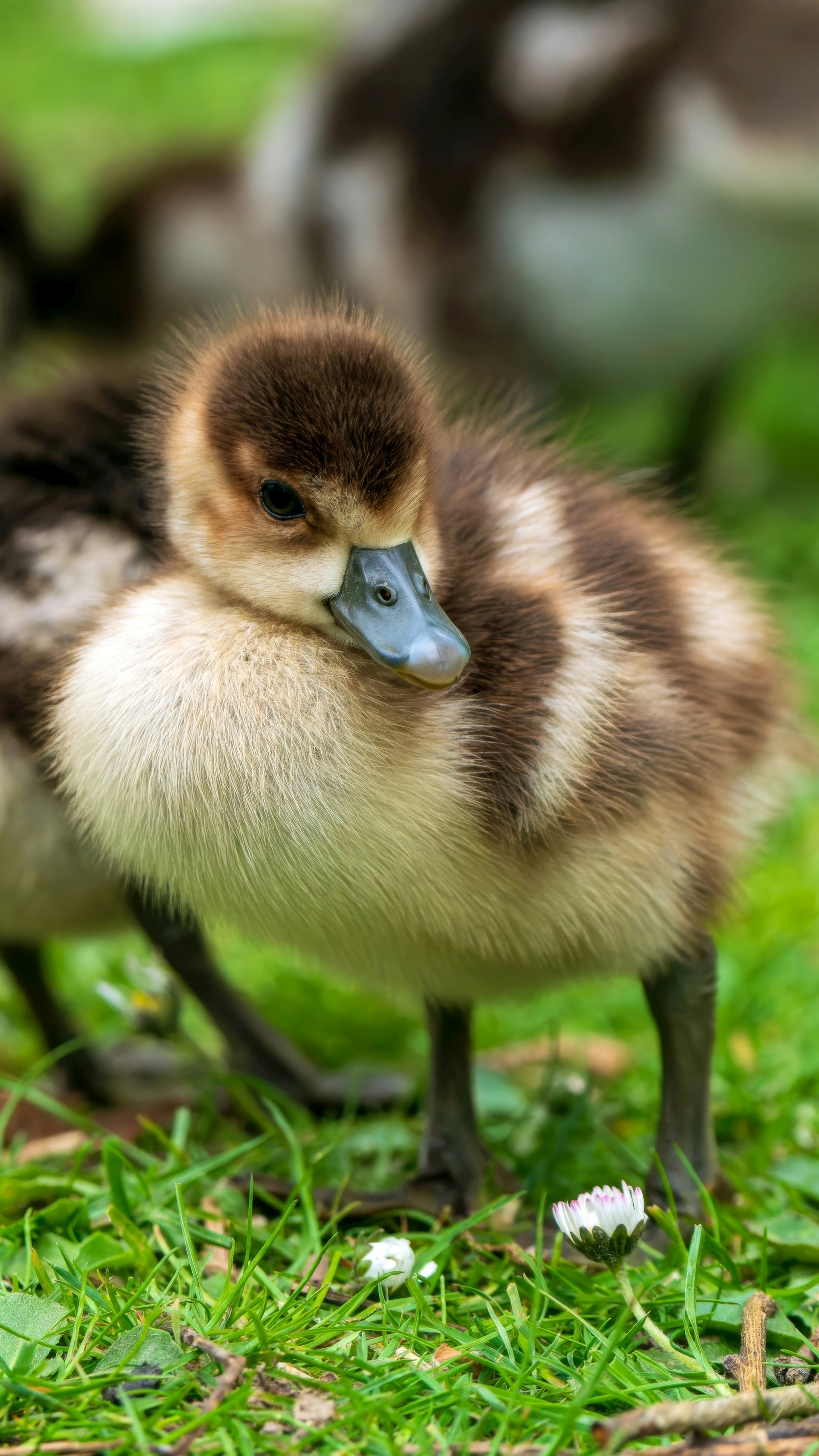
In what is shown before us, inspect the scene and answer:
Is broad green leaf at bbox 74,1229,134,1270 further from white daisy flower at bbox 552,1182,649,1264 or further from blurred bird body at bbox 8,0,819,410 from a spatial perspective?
blurred bird body at bbox 8,0,819,410

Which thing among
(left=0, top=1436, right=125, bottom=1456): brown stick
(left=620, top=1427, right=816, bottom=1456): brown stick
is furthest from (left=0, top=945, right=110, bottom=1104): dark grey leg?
(left=620, top=1427, right=816, bottom=1456): brown stick

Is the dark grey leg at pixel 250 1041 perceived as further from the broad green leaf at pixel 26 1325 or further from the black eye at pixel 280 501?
the black eye at pixel 280 501

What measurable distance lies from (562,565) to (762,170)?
2421 millimetres

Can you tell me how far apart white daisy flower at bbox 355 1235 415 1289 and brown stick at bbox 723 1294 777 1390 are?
0.31 m

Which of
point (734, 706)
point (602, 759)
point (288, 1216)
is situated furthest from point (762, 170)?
point (288, 1216)

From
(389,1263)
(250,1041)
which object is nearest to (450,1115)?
(389,1263)

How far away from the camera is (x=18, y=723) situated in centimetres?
163

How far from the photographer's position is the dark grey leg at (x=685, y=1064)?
158 cm

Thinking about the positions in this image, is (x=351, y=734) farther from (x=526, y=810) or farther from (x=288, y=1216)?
(x=288, y=1216)

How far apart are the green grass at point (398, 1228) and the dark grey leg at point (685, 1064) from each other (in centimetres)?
6

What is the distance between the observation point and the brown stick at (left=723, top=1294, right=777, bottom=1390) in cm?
126

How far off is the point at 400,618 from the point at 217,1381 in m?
0.66

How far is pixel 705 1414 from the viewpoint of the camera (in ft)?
3.75

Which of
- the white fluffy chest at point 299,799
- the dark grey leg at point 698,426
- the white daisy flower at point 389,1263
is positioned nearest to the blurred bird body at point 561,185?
the dark grey leg at point 698,426
